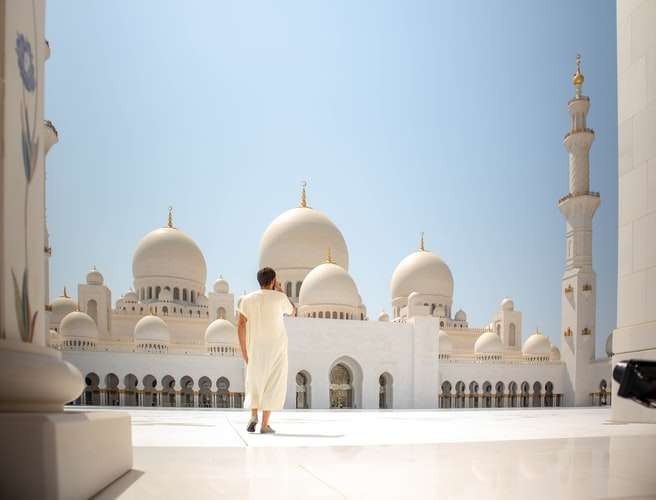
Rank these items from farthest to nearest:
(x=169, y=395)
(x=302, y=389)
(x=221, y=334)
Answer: (x=221, y=334)
(x=169, y=395)
(x=302, y=389)

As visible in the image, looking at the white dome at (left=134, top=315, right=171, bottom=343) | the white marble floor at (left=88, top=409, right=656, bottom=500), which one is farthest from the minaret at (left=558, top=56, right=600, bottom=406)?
the white marble floor at (left=88, top=409, right=656, bottom=500)

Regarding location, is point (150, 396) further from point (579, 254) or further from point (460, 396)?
point (579, 254)

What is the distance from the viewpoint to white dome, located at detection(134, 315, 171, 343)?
28562 millimetres

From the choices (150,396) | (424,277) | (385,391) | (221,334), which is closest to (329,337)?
(385,391)

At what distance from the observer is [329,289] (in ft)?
87.1

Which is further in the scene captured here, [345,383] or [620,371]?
[345,383]

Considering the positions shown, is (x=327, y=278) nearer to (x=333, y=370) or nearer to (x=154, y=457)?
(x=333, y=370)

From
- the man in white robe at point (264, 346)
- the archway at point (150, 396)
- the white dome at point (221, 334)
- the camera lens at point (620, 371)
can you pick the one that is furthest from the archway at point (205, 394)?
the camera lens at point (620, 371)

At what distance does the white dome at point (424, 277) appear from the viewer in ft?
122

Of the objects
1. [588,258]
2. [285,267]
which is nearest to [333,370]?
[285,267]

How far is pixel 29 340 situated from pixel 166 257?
3529 centimetres

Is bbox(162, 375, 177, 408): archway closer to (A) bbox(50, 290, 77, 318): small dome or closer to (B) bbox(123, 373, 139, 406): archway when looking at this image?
(B) bbox(123, 373, 139, 406): archway

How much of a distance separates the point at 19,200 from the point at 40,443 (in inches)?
29.4

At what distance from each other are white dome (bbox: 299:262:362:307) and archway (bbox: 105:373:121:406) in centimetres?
902
